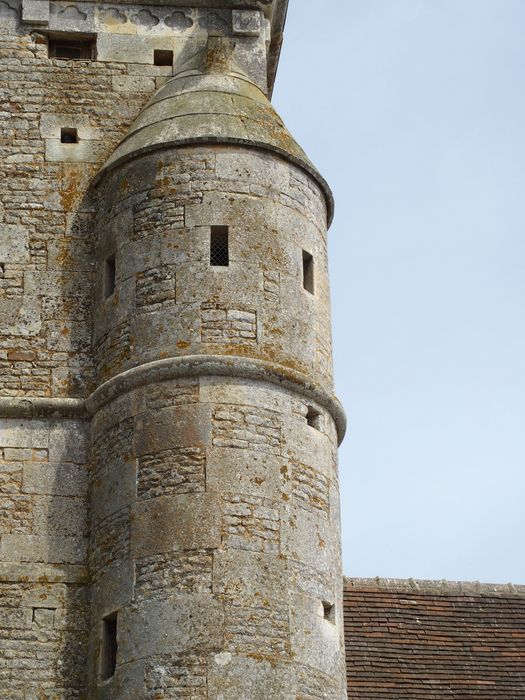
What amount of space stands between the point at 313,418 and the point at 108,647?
108 inches

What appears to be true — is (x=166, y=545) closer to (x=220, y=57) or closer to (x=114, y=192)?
(x=114, y=192)

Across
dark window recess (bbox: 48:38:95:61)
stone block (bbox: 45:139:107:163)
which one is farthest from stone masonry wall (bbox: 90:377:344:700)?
dark window recess (bbox: 48:38:95:61)

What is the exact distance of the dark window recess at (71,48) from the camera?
718 inches

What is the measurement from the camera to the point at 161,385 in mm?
15281

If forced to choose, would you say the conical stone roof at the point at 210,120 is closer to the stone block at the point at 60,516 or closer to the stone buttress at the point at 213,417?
the stone buttress at the point at 213,417

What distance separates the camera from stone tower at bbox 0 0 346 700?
567 inches

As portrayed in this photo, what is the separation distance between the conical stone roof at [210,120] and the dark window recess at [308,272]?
957mm

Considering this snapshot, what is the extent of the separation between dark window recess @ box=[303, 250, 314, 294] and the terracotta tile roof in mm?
3994

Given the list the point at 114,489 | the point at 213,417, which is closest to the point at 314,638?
the point at 213,417

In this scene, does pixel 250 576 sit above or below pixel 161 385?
below

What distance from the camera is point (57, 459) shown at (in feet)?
51.8

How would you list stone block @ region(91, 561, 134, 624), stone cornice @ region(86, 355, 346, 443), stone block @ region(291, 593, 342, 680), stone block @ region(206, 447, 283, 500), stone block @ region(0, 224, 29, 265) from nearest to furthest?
1. stone block @ region(291, 593, 342, 680)
2. stone block @ region(91, 561, 134, 624)
3. stone block @ region(206, 447, 283, 500)
4. stone cornice @ region(86, 355, 346, 443)
5. stone block @ region(0, 224, 29, 265)

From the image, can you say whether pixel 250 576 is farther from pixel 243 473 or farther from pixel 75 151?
pixel 75 151

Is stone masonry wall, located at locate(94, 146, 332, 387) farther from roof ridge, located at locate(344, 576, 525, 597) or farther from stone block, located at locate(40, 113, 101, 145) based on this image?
roof ridge, located at locate(344, 576, 525, 597)
